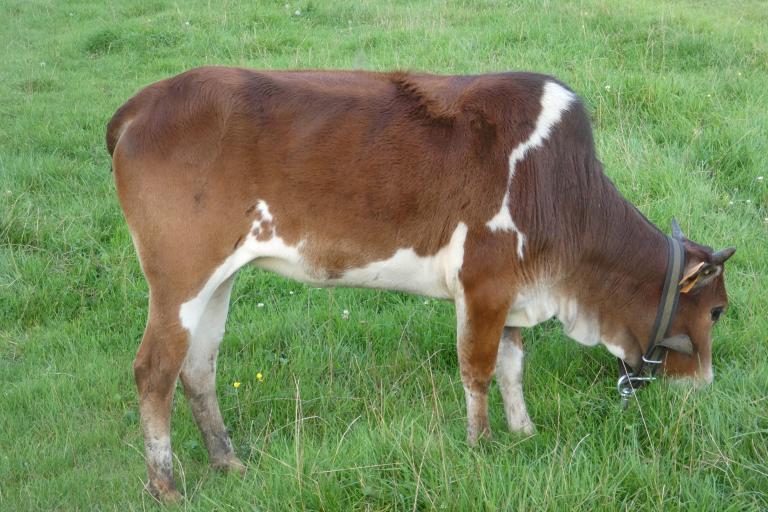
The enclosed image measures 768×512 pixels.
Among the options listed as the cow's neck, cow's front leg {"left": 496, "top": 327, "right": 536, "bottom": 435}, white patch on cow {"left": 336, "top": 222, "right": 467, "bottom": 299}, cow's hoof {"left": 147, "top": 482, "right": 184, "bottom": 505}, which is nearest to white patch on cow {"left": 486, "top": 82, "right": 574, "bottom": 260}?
white patch on cow {"left": 336, "top": 222, "right": 467, "bottom": 299}

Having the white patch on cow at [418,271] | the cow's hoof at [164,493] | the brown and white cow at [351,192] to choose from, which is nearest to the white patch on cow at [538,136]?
the brown and white cow at [351,192]

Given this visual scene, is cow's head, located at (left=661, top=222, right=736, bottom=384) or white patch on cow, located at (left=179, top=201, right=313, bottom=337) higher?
white patch on cow, located at (left=179, top=201, right=313, bottom=337)

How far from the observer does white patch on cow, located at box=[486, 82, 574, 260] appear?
4031 millimetres

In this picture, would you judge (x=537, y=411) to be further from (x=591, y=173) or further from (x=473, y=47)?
(x=473, y=47)

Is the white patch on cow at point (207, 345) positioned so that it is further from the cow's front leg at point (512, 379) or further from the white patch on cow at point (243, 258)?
the cow's front leg at point (512, 379)

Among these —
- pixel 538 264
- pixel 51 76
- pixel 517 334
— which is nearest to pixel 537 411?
pixel 517 334

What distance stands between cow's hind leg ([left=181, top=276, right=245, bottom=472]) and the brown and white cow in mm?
309

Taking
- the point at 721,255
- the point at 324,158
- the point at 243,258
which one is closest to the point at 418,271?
the point at 324,158

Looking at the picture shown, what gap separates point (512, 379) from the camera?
4.45m

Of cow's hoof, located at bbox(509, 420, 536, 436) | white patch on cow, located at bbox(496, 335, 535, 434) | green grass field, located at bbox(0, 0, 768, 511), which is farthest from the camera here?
white patch on cow, located at bbox(496, 335, 535, 434)

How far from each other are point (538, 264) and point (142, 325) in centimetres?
277

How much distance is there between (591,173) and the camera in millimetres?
4270

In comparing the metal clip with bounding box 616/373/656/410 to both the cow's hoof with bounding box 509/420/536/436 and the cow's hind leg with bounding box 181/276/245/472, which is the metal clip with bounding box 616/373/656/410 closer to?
the cow's hoof with bounding box 509/420/536/436

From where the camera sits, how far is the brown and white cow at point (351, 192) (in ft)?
13.0
